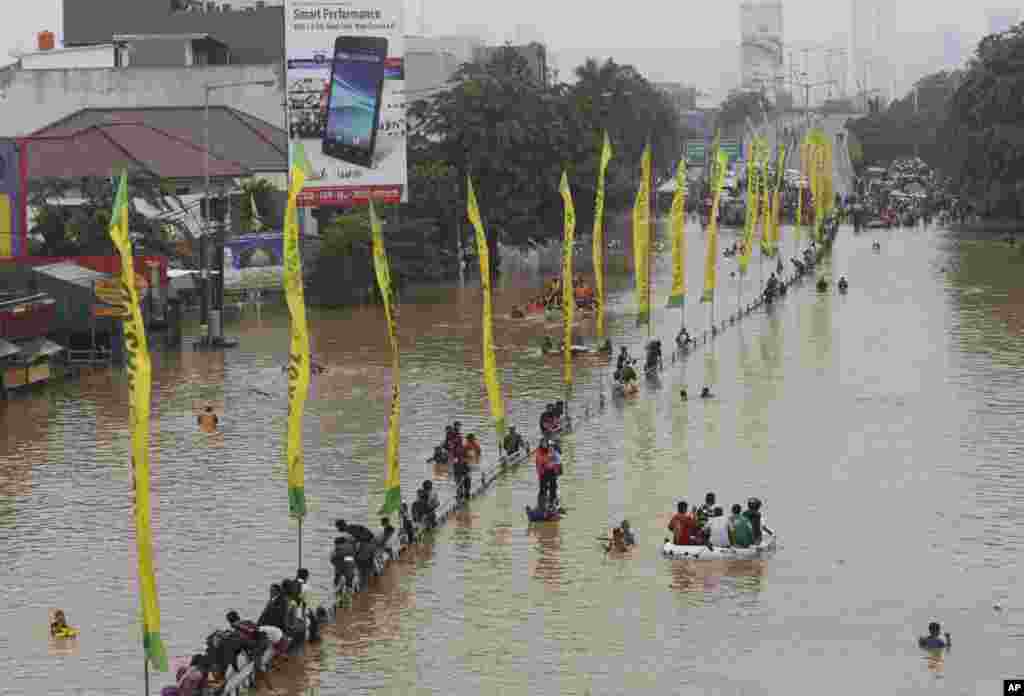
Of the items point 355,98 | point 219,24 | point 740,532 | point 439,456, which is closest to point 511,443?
point 439,456

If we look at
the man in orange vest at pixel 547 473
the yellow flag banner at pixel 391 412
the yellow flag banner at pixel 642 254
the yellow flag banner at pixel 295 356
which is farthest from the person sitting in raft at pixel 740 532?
the yellow flag banner at pixel 642 254

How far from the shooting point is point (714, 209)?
5644 centimetres

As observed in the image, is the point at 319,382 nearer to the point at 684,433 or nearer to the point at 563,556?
the point at 684,433

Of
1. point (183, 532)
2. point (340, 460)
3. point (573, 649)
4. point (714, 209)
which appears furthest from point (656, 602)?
point (714, 209)

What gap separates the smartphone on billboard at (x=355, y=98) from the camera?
60906 millimetres

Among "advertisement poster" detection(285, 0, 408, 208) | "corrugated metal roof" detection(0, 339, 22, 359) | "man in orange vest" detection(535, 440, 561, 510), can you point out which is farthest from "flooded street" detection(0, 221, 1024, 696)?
"advertisement poster" detection(285, 0, 408, 208)

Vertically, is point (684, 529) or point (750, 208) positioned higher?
point (750, 208)

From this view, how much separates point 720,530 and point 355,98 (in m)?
37.2

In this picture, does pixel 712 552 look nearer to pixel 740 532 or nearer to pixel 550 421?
pixel 740 532

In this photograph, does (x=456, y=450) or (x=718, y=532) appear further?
(x=456, y=450)

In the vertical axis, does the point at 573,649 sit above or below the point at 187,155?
below

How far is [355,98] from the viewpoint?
201 feet

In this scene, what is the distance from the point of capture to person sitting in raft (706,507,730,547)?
86.3 feet

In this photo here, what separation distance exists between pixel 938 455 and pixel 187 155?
145 feet
